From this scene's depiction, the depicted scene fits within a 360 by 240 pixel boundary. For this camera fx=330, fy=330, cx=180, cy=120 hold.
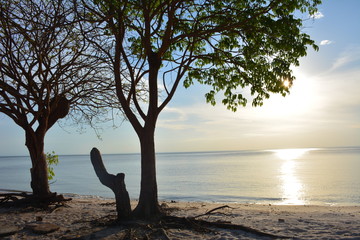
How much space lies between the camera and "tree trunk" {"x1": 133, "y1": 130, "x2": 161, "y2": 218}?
9.57 meters

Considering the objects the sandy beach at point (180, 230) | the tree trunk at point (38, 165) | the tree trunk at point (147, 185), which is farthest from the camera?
the tree trunk at point (38, 165)

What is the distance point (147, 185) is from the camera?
31.9ft

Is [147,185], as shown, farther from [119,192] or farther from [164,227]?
[164,227]

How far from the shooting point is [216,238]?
7707mm

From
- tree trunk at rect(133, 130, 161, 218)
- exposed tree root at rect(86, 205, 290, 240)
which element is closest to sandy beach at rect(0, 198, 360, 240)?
exposed tree root at rect(86, 205, 290, 240)

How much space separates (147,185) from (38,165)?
5.73 metres

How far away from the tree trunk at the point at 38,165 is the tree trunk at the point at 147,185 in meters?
5.19

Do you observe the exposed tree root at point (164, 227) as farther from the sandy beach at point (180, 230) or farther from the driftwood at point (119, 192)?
the driftwood at point (119, 192)

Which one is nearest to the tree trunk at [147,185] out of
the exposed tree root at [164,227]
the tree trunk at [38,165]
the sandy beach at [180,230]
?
the exposed tree root at [164,227]

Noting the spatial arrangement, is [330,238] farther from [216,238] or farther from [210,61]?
[210,61]

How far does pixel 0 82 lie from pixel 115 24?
4.72m

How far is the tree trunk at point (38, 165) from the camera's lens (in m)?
13.0

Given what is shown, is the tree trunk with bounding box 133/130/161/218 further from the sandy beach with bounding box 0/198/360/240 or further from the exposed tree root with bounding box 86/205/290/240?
the sandy beach with bounding box 0/198/360/240

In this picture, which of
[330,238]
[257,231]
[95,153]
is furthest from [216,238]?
[95,153]
